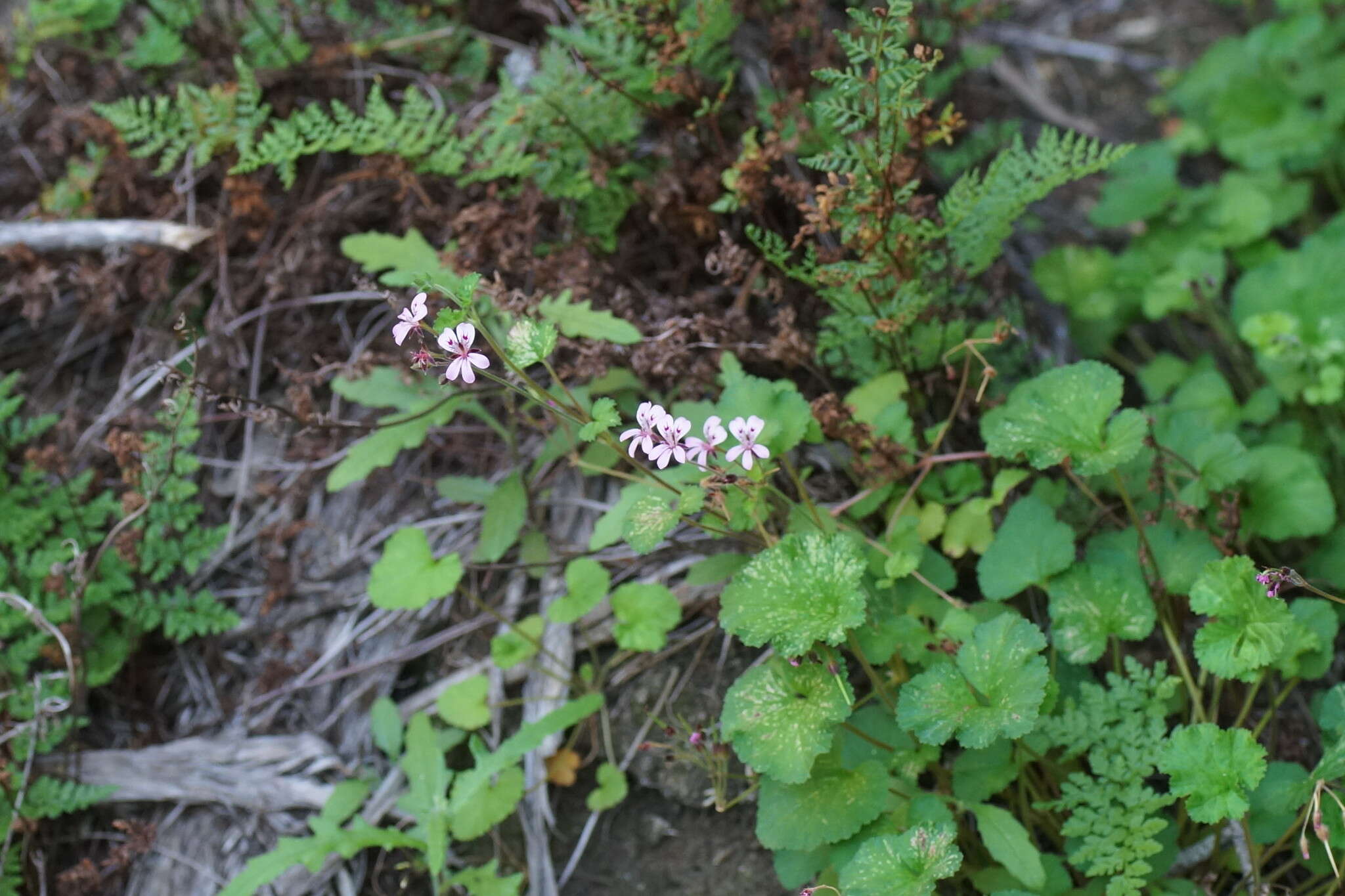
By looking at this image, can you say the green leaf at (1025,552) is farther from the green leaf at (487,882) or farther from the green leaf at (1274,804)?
the green leaf at (487,882)

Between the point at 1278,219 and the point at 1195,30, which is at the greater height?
the point at 1195,30

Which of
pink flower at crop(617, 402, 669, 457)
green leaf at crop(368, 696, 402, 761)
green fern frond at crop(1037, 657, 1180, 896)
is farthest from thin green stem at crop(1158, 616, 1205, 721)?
green leaf at crop(368, 696, 402, 761)

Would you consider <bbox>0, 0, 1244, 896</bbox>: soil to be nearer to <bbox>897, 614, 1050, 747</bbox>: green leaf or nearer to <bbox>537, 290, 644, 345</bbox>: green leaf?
<bbox>537, 290, 644, 345</bbox>: green leaf

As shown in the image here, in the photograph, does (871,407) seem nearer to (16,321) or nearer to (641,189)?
(641,189)

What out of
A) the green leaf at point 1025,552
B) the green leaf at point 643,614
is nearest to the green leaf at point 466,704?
the green leaf at point 643,614

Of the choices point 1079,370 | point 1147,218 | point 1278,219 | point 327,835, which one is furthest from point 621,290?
point 1278,219
